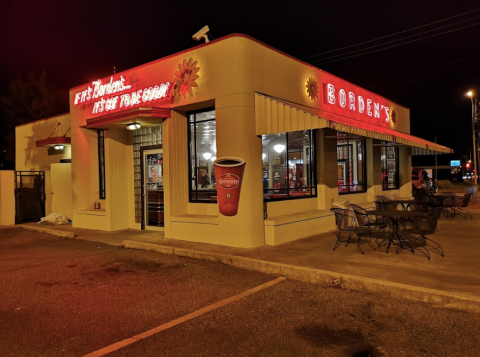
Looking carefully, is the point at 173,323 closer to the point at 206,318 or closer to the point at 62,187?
the point at 206,318

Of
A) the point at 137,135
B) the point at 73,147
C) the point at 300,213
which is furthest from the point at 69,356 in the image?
the point at 73,147

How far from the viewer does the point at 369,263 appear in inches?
259

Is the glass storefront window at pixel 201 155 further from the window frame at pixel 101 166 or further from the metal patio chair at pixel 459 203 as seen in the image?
the metal patio chair at pixel 459 203

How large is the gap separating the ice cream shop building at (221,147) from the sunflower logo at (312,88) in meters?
0.03

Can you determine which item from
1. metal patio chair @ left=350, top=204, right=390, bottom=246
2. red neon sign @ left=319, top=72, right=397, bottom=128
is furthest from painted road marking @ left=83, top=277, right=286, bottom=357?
red neon sign @ left=319, top=72, right=397, bottom=128

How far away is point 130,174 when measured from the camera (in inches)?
462

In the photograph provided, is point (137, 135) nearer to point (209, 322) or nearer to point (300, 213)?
point (300, 213)

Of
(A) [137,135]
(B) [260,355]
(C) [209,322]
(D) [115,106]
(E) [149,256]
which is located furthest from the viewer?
(A) [137,135]

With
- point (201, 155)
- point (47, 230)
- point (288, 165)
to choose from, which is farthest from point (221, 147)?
point (47, 230)

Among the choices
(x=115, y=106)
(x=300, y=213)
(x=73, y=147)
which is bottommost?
(x=300, y=213)

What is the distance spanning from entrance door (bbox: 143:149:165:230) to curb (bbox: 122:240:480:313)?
3110mm

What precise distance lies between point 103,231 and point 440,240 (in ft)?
30.6

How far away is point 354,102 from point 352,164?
2329 mm

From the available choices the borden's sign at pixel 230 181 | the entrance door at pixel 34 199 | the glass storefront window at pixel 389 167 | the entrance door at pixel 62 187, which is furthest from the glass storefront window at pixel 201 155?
the glass storefront window at pixel 389 167
